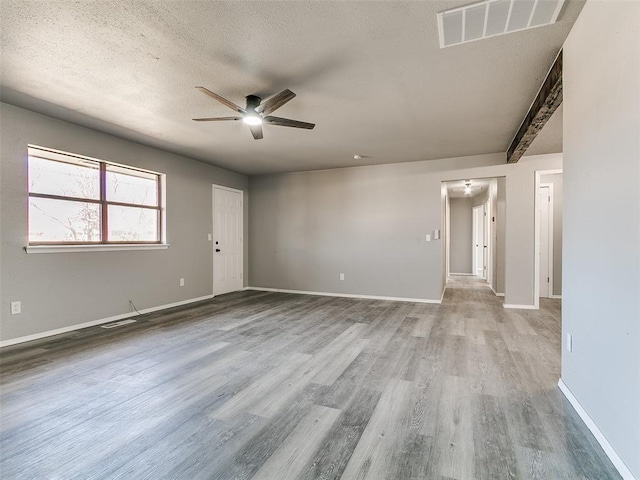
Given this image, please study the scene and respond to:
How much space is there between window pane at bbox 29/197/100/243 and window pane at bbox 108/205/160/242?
8.6 inches

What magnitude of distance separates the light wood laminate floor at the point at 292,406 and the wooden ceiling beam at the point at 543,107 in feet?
7.77

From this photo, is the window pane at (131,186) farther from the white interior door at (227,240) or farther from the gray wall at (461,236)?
the gray wall at (461,236)

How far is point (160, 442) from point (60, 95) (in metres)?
3.34

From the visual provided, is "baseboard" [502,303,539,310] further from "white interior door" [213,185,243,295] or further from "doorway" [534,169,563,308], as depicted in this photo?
"white interior door" [213,185,243,295]

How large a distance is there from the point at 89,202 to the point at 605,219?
518cm

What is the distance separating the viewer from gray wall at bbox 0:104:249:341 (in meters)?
3.22

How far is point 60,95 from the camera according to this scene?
9.75 feet

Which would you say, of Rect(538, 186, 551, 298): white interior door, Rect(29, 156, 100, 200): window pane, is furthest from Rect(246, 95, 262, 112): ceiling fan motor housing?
Rect(538, 186, 551, 298): white interior door

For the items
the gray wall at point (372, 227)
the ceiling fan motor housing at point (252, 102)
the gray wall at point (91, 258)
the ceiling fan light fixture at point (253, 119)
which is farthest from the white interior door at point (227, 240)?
the ceiling fan motor housing at point (252, 102)

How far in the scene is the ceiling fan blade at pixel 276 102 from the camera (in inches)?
100

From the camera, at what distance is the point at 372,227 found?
593cm

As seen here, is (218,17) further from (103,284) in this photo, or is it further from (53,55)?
(103,284)

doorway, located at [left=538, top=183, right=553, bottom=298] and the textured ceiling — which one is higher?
the textured ceiling

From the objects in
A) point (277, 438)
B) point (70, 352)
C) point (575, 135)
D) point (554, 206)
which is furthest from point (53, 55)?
point (554, 206)
